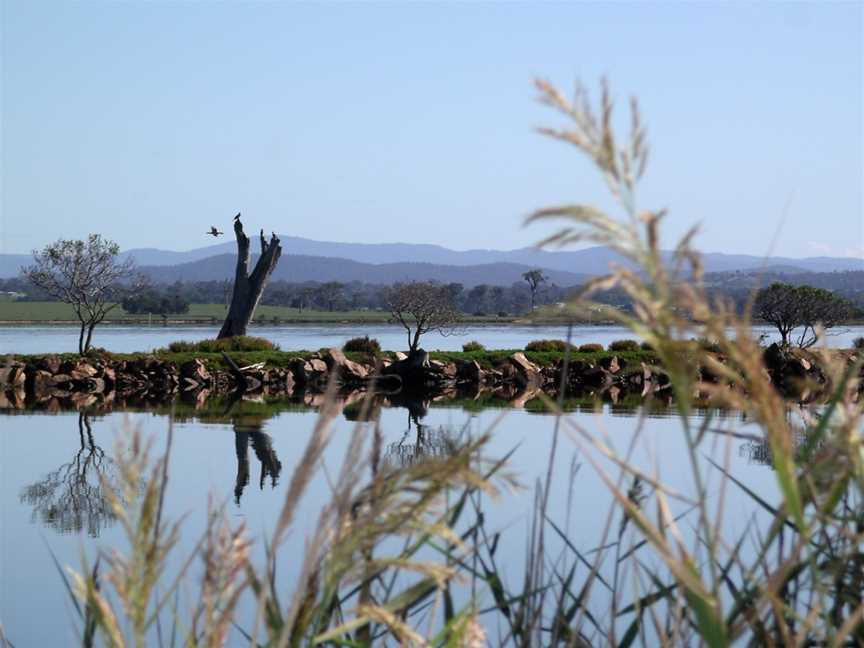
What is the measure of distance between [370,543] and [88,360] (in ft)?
85.5

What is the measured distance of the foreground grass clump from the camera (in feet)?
94.4

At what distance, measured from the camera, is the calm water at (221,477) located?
8.39m

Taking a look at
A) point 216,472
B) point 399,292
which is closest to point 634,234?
point 216,472

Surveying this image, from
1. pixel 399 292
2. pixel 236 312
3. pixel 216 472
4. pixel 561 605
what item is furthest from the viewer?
pixel 399 292

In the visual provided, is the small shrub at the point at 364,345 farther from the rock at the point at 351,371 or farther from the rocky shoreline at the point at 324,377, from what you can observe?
the rock at the point at 351,371

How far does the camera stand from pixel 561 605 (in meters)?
1.99

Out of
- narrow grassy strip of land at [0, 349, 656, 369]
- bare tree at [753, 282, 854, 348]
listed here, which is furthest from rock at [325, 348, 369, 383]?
bare tree at [753, 282, 854, 348]

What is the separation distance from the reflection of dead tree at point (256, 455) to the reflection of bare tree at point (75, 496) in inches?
53.0

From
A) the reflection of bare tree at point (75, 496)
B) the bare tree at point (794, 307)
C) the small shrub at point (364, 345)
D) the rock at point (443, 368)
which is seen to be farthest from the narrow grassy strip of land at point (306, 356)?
the reflection of bare tree at point (75, 496)

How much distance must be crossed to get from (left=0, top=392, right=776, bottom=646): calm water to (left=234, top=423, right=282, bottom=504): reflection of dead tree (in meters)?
0.02

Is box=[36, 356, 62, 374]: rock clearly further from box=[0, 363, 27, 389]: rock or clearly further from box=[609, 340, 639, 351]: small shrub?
box=[609, 340, 639, 351]: small shrub

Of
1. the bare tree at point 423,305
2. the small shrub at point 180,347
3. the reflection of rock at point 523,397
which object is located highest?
the bare tree at point 423,305

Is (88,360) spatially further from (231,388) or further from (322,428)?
(322,428)

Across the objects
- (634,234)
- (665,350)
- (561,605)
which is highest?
(634,234)
